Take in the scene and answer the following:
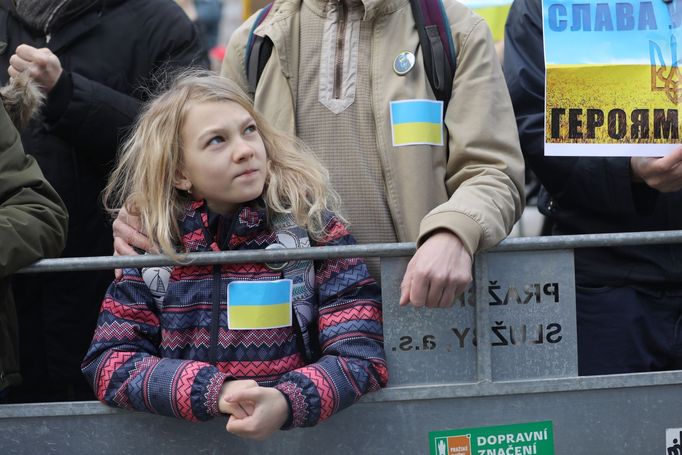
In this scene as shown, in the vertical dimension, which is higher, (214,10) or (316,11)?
(214,10)

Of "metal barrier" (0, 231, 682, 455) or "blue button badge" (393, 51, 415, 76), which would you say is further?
"blue button badge" (393, 51, 415, 76)

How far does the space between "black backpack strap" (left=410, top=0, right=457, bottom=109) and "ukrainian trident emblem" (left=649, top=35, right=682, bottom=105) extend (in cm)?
57

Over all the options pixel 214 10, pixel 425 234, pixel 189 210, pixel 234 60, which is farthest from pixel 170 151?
pixel 214 10

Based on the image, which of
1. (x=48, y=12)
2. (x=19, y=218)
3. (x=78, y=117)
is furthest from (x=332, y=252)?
(x=48, y=12)

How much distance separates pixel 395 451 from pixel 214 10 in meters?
10.9

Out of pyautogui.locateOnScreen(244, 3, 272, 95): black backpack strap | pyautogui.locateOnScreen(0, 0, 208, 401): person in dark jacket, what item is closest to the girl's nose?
pyautogui.locateOnScreen(244, 3, 272, 95): black backpack strap

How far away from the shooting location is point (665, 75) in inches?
130

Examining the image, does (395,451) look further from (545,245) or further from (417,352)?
(545,245)

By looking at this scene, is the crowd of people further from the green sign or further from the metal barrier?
the green sign

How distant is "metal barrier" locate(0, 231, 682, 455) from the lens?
305 cm

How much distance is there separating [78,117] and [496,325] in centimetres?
159

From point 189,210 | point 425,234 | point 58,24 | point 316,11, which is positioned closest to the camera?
point 425,234

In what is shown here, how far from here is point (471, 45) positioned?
330 cm

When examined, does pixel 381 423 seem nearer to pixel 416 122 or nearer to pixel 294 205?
pixel 294 205
